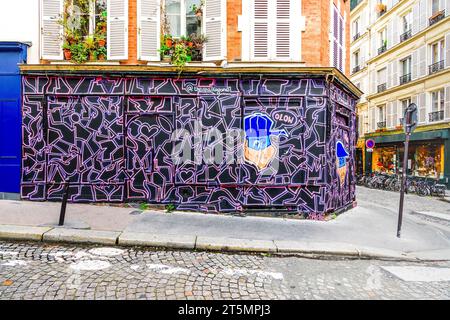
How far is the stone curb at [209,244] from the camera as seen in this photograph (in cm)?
542

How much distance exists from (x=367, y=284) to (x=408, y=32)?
25153 mm

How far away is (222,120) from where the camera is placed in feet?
26.6

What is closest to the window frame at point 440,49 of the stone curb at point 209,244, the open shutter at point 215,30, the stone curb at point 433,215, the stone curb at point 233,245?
the stone curb at point 433,215

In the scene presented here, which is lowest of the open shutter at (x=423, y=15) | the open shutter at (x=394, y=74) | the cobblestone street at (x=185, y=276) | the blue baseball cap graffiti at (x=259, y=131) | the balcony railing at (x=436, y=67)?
the cobblestone street at (x=185, y=276)

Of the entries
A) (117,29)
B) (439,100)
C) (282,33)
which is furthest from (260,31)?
(439,100)

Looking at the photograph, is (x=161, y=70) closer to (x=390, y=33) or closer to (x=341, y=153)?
(x=341, y=153)

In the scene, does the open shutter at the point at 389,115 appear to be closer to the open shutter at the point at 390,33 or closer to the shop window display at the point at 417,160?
A: the shop window display at the point at 417,160

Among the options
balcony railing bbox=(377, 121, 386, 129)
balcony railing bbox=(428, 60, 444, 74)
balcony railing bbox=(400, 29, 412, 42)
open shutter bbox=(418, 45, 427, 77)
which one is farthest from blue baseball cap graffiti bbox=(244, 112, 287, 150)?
balcony railing bbox=(377, 121, 386, 129)

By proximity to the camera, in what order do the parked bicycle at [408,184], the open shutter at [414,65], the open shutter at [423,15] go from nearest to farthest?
the parked bicycle at [408,184] → the open shutter at [423,15] → the open shutter at [414,65]

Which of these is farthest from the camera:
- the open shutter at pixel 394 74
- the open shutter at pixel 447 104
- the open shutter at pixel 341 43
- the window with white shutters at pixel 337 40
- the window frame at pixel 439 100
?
the open shutter at pixel 394 74

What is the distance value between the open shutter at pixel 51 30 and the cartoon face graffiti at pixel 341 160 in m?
8.47

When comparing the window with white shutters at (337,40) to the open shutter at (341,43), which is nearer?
the window with white shutters at (337,40)

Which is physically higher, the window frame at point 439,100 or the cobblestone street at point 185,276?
the window frame at point 439,100
